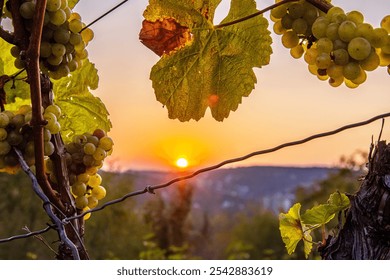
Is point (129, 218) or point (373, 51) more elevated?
point (373, 51)

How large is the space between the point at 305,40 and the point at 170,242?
7057 millimetres

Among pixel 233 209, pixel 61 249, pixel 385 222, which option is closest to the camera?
pixel 385 222

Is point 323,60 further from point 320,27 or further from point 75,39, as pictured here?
point 75,39

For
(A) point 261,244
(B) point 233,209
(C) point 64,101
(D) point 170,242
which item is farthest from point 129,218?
(C) point 64,101

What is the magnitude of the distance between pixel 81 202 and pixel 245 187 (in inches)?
412

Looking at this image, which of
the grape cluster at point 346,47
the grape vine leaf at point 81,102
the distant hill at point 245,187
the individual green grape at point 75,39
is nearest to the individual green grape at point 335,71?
the grape cluster at point 346,47

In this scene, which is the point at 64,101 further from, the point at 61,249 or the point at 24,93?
the point at 61,249

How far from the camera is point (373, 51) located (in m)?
0.62

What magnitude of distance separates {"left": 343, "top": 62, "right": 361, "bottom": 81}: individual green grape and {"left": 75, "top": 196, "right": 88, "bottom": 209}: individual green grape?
13.8 inches

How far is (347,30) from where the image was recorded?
2.02 ft

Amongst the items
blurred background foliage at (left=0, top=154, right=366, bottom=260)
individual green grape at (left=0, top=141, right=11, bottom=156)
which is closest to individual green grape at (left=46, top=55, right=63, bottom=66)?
individual green grape at (left=0, top=141, right=11, bottom=156)

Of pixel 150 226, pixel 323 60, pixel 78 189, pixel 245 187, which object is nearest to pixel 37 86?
pixel 78 189

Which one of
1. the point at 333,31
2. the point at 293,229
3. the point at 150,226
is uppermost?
→ the point at 333,31
